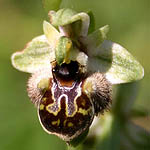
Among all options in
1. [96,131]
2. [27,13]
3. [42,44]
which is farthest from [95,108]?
[27,13]

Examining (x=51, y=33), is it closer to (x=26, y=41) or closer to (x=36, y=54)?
(x=36, y=54)

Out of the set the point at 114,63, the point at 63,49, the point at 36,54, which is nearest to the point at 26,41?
the point at 36,54

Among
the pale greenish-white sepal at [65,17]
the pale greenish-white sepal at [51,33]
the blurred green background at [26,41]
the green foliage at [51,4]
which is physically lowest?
the blurred green background at [26,41]

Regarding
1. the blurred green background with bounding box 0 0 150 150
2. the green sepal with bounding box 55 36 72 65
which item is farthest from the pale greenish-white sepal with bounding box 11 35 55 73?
the blurred green background with bounding box 0 0 150 150

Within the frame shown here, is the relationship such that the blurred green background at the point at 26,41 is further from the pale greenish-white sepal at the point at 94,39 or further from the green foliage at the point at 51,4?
the green foliage at the point at 51,4

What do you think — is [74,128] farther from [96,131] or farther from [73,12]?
[96,131]

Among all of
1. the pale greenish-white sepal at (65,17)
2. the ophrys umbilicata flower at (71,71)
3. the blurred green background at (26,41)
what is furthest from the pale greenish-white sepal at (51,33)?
the blurred green background at (26,41)
